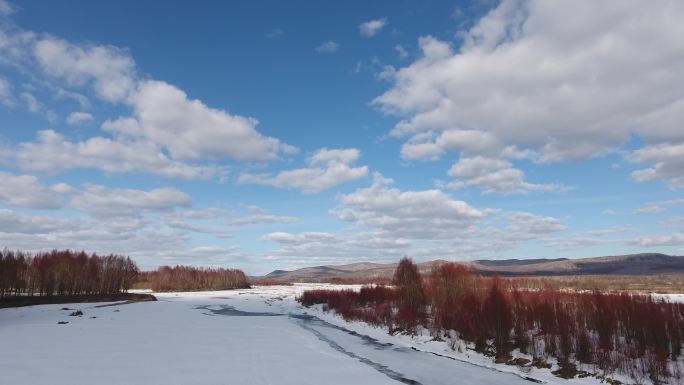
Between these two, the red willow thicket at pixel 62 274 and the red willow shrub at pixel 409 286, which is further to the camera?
the red willow thicket at pixel 62 274

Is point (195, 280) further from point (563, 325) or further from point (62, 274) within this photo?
point (563, 325)

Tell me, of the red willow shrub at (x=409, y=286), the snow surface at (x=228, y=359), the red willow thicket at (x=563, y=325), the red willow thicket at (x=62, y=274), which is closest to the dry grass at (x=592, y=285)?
the red willow thicket at (x=563, y=325)

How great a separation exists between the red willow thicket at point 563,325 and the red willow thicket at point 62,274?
→ 54174 millimetres

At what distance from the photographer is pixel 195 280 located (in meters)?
114

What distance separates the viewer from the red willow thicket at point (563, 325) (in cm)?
1320

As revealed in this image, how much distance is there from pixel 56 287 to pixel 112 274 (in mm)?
9324

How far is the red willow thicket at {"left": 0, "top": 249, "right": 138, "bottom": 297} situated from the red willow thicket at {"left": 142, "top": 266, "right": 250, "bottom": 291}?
34.0 meters

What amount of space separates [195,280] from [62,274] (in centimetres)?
5335

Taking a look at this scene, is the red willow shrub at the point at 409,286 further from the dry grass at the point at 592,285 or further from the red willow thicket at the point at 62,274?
the red willow thicket at the point at 62,274

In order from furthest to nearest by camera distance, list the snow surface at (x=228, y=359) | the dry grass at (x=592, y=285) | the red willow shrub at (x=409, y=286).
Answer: the dry grass at (x=592, y=285) → the red willow shrub at (x=409, y=286) → the snow surface at (x=228, y=359)

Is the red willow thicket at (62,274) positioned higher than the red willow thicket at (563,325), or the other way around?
the red willow thicket at (62,274)

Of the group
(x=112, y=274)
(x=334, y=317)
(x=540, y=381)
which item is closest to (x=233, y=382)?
(x=540, y=381)

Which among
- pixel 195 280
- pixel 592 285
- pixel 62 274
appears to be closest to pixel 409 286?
pixel 592 285

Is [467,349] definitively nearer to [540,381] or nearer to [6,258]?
[540,381]
